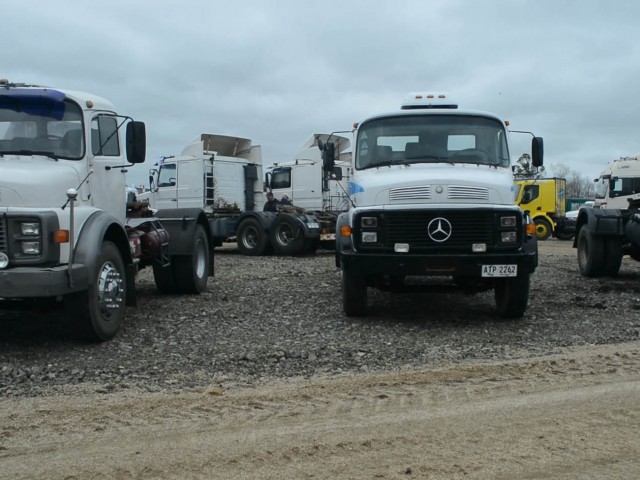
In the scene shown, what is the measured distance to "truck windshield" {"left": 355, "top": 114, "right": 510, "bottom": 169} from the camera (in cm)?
789

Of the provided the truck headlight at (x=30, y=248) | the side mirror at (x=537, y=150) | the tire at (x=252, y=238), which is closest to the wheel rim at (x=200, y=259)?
the truck headlight at (x=30, y=248)

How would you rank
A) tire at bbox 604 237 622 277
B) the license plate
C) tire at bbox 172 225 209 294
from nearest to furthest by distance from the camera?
the license plate → tire at bbox 172 225 209 294 → tire at bbox 604 237 622 277

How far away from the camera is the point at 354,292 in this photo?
741 cm

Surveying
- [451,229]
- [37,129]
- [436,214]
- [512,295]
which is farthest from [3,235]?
[512,295]

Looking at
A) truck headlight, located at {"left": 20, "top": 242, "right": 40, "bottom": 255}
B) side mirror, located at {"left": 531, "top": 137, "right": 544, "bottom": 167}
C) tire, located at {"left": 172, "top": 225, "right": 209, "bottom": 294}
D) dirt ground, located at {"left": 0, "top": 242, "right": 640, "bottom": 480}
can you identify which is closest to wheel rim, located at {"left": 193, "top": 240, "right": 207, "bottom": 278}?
tire, located at {"left": 172, "top": 225, "right": 209, "bottom": 294}

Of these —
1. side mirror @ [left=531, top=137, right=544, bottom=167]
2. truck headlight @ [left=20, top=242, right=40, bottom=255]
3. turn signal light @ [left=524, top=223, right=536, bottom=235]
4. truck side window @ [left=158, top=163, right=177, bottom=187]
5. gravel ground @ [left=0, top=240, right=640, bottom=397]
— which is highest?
truck side window @ [left=158, top=163, right=177, bottom=187]

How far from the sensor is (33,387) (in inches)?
199

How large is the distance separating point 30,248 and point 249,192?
13.0 metres

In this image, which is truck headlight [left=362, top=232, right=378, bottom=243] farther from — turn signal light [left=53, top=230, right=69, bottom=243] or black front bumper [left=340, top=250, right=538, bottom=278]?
turn signal light [left=53, top=230, right=69, bottom=243]

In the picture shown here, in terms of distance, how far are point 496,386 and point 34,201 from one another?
437 centimetres

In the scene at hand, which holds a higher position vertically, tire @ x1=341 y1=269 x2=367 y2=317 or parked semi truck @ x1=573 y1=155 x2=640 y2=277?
parked semi truck @ x1=573 y1=155 x2=640 y2=277

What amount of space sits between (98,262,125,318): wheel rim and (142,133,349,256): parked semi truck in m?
9.95

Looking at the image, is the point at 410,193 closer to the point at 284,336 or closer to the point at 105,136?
the point at 284,336

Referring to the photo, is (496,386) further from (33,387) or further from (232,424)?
(33,387)
